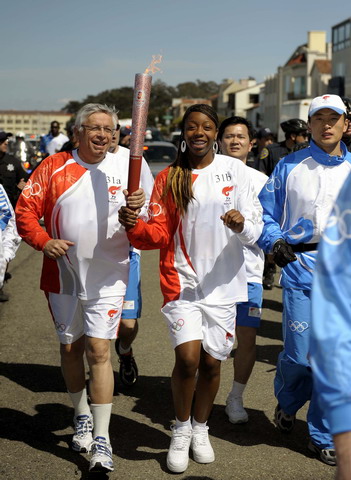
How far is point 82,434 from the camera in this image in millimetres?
4777

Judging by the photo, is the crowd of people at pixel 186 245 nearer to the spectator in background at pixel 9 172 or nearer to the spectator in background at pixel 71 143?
the spectator in background at pixel 71 143

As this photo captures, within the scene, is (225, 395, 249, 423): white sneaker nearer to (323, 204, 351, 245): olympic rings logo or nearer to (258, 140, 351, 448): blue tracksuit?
(258, 140, 351, 448): blue tracksuit

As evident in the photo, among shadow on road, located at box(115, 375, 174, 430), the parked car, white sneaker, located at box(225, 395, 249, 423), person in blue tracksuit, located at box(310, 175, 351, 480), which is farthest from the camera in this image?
the parked car

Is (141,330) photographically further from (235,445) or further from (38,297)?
(235,445)

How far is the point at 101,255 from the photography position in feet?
15.0

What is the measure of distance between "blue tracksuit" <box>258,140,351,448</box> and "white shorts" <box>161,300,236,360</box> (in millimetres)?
394

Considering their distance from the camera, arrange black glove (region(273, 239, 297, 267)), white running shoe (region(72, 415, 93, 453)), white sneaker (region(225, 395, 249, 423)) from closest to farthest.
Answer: black glove (region(273, 239, 297, 267)) → white running shoe (region(72, 415, 93, 453)) → white sneaker (region(225, 395, 249, 423))

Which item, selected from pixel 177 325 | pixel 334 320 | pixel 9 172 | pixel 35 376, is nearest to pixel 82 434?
pixel 177 325

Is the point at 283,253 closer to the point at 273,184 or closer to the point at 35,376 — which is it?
the point at 273,184

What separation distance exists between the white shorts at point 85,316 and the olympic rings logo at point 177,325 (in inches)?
15.6

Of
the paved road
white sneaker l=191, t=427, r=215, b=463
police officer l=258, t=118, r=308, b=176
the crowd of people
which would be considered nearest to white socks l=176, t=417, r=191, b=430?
the crowd of people

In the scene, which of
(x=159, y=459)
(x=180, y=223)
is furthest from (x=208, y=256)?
(x=159, y=459)

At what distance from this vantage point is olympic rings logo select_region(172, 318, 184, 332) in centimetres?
439

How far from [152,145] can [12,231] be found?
1591cm
